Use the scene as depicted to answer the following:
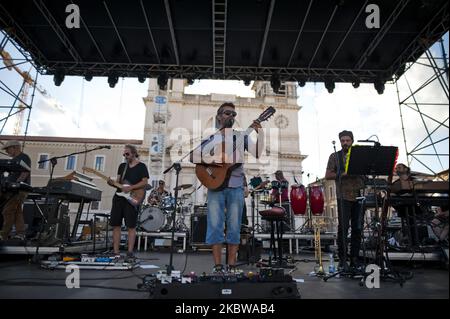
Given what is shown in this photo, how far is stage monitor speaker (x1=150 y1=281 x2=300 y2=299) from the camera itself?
1.99 meters

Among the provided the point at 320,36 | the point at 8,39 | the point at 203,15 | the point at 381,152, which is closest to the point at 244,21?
the point at 203,15

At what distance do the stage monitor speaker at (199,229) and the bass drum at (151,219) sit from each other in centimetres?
128

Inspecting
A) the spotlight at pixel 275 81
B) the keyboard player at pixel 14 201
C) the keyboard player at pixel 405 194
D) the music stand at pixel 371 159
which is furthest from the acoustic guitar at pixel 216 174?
the spotlight at pixel 275 81

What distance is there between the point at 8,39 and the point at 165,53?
3.08 meters

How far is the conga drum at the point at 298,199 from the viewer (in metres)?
7.24

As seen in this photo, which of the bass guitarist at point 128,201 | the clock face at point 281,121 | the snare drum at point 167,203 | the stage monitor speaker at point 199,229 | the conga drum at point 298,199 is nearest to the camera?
the bass guitarist at point 128,201

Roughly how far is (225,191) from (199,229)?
399 cm

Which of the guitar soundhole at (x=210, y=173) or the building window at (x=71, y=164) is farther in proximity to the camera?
the building window at (x=71, y=164)

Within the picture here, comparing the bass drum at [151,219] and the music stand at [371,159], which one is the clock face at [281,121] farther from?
the music stand at [371,159]

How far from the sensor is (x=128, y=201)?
427cm

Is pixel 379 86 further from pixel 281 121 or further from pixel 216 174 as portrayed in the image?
pixel 281 121

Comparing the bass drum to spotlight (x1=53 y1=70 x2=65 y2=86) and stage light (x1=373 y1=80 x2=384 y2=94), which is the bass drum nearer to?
spotlight (x1=53 y1=70 x2=65 y2=86)

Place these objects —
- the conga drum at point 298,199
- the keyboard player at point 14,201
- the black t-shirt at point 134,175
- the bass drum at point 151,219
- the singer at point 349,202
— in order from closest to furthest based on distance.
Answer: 1. the singer at point 349,202
2. the black t-shirt at point 134,175
3. the keyboard player at point 14,201
4. the conga drum at point 298,199
5. the bass drum at point 151,219

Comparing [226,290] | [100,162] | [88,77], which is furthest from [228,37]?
[100,162]
